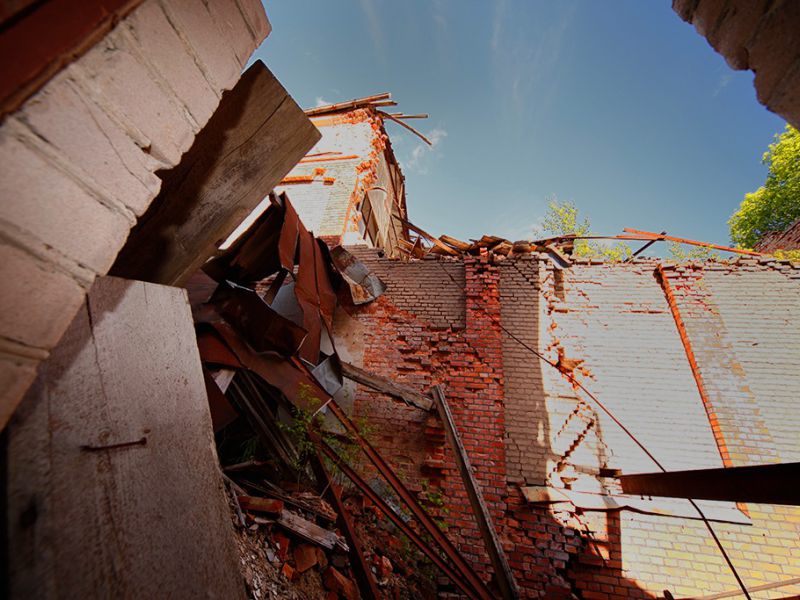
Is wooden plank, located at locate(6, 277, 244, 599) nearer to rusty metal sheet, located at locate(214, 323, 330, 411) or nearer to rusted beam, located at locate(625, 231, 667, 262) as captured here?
rusty metal sheet, located at locate(214, 323, 330, 411)

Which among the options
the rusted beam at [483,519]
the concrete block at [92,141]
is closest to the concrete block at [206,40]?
the concrete block at [92,141]

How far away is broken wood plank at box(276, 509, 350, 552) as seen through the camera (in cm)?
283

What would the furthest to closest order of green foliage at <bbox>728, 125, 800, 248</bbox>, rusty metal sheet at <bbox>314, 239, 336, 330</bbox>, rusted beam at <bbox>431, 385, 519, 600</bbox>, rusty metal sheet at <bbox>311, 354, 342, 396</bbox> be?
green foliage at <bbox>728, 125, 800, 248</bbox> < rusty metal sheet at <bbox>314, 239, 336, 330</bbox> < rusty metal sheet at <bbox>311, 354, 342, 396</bbox> < rusted beam at <bbox>431, 385, 519, 600</bbox>

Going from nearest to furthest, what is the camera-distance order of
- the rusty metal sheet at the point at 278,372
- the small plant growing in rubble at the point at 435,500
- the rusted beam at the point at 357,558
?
the rusted beam at the point at 357,558
the rusty metal sheet at the point at 278,372
the small plant growing in rubble at the point at 435,500

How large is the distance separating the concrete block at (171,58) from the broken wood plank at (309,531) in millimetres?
3094

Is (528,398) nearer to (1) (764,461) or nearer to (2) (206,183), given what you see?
(1) (764,461)

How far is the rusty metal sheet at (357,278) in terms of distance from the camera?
5059 millimetres

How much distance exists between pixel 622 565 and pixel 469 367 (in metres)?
2.54

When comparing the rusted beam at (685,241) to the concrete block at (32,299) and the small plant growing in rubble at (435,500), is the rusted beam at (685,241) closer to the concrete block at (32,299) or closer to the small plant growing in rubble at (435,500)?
the small plant growing in rubble at (435,500)

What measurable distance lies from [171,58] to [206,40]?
16cm

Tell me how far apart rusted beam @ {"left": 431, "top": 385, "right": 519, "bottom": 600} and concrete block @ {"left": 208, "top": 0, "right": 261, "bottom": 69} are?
3575mm

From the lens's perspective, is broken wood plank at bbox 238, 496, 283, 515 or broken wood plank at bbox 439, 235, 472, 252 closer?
broken wood plank at bbox 238, 496, 283, 515

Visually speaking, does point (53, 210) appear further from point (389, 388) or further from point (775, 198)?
point (775, 198)

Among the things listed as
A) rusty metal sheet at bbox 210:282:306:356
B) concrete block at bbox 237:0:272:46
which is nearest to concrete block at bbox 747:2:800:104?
concrete block at bbox 237:0:272:46
